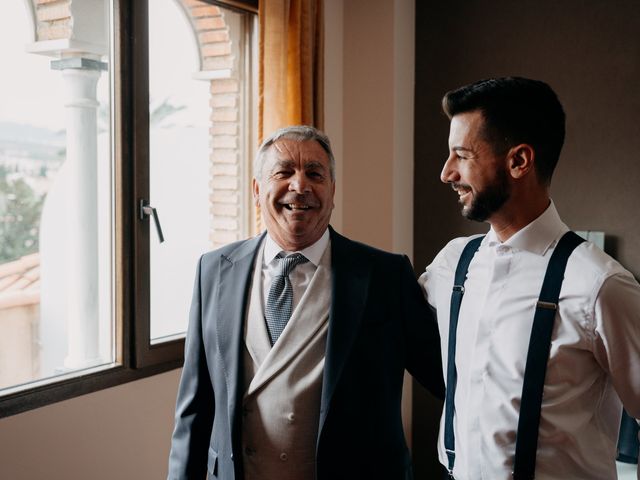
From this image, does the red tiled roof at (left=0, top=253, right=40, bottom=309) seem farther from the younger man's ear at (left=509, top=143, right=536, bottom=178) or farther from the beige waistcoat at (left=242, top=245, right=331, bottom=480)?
the younger man's ear at (left=509, top=143, right=536, bottom=178)

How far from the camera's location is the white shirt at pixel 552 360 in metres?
1.31

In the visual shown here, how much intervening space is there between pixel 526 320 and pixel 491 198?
0.25 metres

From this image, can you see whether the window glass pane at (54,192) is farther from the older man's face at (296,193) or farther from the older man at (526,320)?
the older man at (526,320)

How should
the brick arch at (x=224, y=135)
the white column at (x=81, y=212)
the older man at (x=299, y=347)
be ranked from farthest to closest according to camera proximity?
the brick arch at (x=224, y=135) → the white column at (x=81, y=212) → the older man at (x=299, y=347)

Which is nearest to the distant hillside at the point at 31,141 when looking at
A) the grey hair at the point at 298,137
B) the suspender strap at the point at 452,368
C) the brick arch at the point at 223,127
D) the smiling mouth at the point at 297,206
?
the brick arch at the point at 223,127

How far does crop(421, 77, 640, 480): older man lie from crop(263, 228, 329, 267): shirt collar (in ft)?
1.04

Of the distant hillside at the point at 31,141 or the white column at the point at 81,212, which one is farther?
the white column at the point at 81,212

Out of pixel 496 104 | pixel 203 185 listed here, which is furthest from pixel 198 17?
pixel 496 104

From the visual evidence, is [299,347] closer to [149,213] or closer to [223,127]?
[149,213]

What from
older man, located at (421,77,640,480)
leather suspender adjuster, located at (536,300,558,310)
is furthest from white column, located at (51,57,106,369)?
leather suspender adjuster, located at (536,300,558,310)

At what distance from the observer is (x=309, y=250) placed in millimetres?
1649

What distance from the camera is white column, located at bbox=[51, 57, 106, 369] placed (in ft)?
7.72

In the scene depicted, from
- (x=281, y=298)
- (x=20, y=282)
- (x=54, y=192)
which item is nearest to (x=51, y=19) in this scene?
(x=54, y=192)

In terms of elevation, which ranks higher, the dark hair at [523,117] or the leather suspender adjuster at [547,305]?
the dark hair at [523,117]
